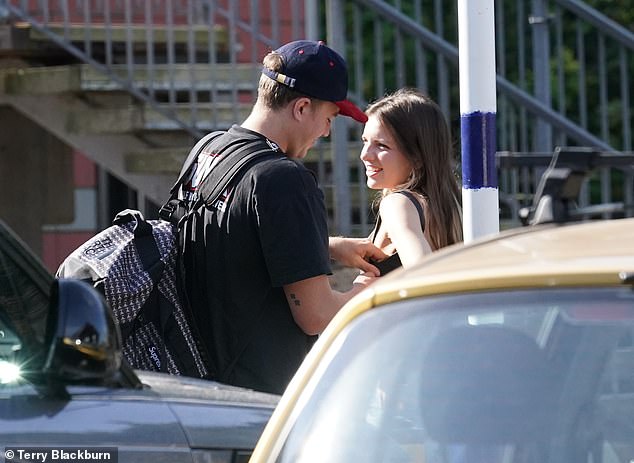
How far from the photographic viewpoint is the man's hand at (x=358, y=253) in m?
3.94

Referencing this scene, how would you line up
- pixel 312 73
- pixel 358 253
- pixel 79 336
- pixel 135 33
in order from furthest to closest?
1. pixel 135 33
2. pixel 358 253
3. pixel 312 73
4. pixel 79 336

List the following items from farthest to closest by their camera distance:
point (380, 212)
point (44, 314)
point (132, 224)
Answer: point (380, 212) < point (132, 224) < point (44, 314)

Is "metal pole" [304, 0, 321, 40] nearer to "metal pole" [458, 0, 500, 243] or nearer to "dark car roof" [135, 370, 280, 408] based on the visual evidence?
"metal pole" [458, 0, 500, 243]

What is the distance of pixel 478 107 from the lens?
13.5 ft

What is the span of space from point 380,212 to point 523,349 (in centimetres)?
201

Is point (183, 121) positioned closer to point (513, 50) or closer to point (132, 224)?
point (513, 50)

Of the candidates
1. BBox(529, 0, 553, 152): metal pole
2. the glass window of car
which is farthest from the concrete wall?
the glass window of car

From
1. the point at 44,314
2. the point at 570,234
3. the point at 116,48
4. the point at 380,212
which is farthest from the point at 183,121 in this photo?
the point at 570,234

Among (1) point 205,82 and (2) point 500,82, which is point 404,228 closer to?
(2) point 500,82

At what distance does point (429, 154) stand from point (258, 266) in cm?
79

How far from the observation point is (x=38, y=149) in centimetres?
934

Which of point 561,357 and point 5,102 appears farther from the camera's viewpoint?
point 5,102

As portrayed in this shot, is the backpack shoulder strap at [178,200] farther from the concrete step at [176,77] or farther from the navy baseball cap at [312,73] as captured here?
the concrete step at [176,77]

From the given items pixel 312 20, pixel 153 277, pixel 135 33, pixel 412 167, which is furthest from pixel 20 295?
pixel 135 33
